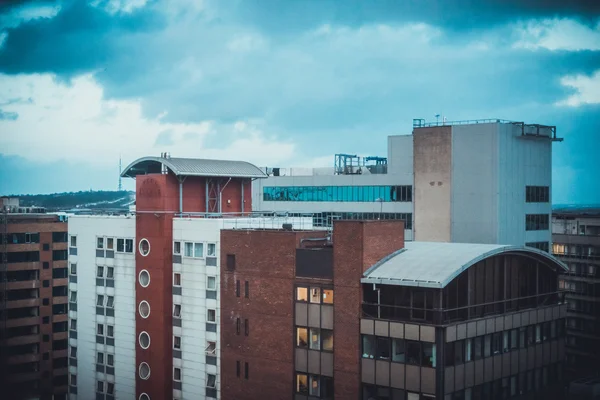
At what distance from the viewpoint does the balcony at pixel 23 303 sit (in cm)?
10059

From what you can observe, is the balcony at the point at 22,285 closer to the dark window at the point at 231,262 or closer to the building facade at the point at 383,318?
the building facade at the point at 383,318

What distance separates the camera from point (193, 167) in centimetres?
7000

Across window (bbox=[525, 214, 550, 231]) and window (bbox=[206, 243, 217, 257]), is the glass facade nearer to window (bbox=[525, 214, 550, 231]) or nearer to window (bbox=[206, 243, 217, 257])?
window (bbox=[525, 214, 550, 231])

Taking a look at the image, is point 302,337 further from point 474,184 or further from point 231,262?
point 474,184

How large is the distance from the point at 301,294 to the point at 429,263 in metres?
10.7

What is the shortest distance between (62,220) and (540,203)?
67913 millimetres

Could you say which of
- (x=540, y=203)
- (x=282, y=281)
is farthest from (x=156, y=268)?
(x=540, y=203)

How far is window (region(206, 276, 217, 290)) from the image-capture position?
65088 millimetres

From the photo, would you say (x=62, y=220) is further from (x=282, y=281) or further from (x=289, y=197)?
(x=282, y=281)

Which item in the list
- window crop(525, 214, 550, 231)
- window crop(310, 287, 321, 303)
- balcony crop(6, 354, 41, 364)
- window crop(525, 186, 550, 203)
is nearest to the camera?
window crop(310, 287, 321, 303)

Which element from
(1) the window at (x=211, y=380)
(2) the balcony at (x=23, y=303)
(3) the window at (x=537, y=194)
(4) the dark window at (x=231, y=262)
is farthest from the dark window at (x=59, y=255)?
(3) the window at (x=537, y=194)

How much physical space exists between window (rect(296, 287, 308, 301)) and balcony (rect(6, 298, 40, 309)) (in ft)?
186

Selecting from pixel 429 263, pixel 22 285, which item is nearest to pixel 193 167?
pixel 429 263

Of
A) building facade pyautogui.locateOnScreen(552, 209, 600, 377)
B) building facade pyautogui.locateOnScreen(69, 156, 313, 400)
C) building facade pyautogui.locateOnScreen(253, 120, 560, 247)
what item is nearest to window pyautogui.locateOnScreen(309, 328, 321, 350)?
building facade pyautogui.locateOnScreen(69, 156, 313, 400)
